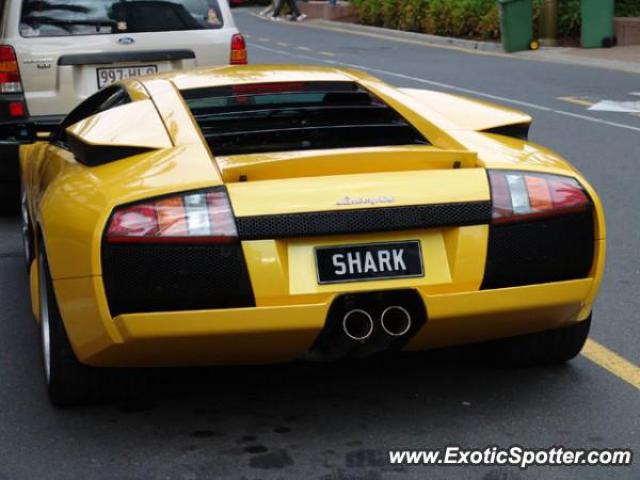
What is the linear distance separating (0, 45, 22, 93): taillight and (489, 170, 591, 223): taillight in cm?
549

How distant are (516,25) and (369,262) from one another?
21577 millimetres

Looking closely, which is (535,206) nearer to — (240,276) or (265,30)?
(240,276)

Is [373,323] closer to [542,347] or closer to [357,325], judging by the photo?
[357,325]

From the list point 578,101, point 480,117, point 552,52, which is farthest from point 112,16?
point 552,52

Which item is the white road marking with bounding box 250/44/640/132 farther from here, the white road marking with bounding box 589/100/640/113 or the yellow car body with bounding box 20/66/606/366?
the yellow car body with bounding box 20/66/606/366

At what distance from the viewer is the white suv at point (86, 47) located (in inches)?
370

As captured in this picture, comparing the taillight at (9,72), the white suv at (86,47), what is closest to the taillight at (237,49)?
the white suv at (86,47)

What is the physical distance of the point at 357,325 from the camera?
454 cm

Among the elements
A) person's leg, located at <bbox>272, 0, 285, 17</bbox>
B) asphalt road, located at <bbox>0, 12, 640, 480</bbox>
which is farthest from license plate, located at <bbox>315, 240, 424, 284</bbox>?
person's leg, located at <bbox>272, 0, 285, 17</bbox>

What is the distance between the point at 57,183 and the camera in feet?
16.8


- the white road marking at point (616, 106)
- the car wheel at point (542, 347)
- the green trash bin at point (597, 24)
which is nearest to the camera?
the car wheel at point (542, 347)

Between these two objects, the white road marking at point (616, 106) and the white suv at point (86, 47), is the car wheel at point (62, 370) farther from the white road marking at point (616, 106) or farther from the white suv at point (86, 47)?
the white road marking at point (616, 106)

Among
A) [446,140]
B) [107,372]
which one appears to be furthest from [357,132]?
[107,372]

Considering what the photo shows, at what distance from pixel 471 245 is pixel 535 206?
0.30m
